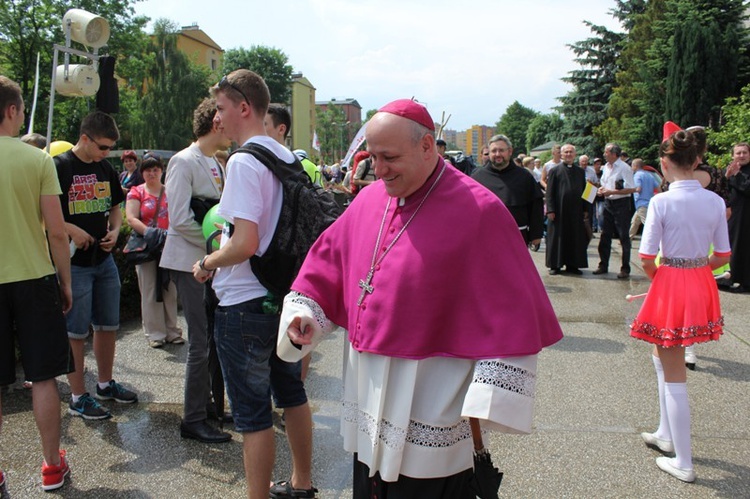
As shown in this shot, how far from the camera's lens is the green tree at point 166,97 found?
52375mm

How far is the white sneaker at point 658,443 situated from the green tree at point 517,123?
9927 centimetres

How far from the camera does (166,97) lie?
5297 centimetres

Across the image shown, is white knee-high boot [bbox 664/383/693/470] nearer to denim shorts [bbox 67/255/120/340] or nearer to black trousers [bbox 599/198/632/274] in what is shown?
denim shorts [bbox 67/255/120/340]

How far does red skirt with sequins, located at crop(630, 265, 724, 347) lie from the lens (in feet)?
11.6

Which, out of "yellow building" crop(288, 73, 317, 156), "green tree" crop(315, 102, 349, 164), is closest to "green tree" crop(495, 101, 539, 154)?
"green tree" crop(315, 102, 349, 164)

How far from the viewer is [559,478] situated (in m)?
3.41

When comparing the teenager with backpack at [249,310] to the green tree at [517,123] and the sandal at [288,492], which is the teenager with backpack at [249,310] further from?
the green tree at [517,123]

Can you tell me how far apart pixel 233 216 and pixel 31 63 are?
36649 millimetres

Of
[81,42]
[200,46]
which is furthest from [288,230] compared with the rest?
[200,46]

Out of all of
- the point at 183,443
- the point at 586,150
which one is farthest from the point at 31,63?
the point at 183,443

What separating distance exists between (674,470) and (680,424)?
27cm

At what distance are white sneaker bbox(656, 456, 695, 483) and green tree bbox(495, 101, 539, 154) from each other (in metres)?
99.6

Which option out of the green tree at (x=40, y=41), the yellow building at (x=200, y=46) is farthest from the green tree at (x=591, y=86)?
the yellow building at (x=200, y=46)

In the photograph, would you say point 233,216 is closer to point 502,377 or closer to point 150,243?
point 502,377
